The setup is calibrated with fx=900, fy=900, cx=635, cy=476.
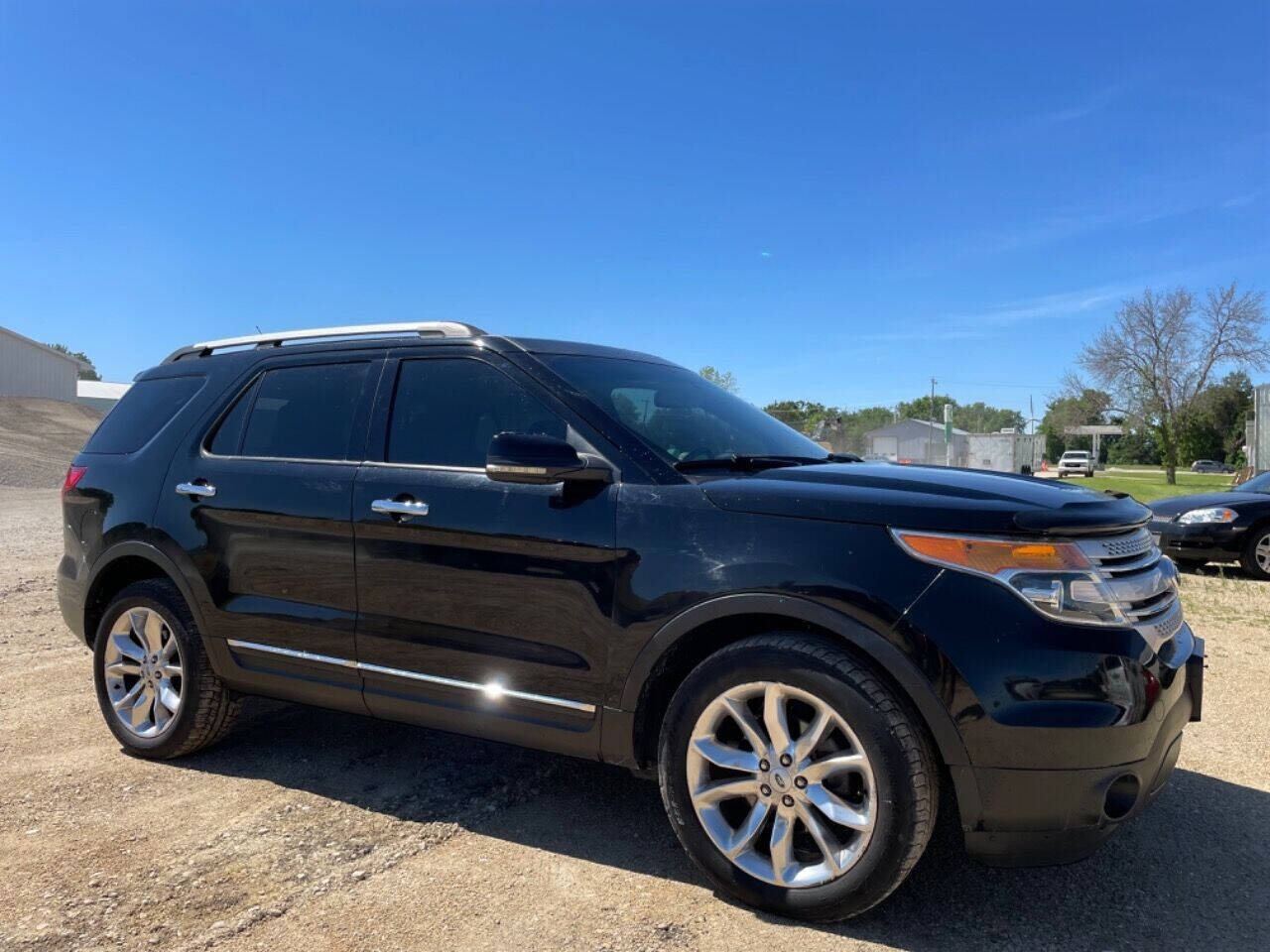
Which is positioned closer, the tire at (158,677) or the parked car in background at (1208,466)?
the tire at (158,677)

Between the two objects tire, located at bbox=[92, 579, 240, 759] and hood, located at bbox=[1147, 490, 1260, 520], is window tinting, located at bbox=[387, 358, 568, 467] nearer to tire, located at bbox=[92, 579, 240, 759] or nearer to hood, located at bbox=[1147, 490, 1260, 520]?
tire, located at bbox=[92, 579, 240, 759]

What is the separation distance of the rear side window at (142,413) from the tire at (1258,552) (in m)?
10.0

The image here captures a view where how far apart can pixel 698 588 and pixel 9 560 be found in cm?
1008

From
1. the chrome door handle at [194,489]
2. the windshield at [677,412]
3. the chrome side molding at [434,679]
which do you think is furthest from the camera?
the chrome door handle at [194,489]

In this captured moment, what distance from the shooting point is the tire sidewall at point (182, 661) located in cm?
399

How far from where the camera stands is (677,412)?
3.66 m

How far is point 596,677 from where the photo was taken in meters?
3.00

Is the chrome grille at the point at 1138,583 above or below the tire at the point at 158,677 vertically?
above

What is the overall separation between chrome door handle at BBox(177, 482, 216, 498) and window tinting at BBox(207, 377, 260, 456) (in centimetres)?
16

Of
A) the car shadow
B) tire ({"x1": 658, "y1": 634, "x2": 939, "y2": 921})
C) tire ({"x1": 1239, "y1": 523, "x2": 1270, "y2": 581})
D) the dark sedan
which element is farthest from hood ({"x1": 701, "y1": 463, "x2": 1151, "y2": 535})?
tire ({"x1": 1239, "y1": 523, "x2": 1270, "y2": 581})

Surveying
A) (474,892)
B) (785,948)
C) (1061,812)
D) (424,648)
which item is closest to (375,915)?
(474,892)

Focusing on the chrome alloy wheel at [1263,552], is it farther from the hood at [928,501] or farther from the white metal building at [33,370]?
the white metal building at [33,370]

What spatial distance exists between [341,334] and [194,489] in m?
0.95

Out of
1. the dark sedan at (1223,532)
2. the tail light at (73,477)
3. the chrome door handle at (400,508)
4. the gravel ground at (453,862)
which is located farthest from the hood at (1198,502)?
the tail light at (73,477)
